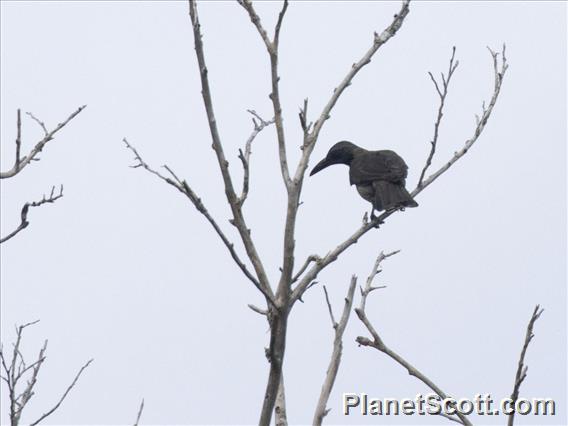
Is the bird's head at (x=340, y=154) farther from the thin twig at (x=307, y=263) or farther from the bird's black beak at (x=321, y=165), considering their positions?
the thin twig at (x=307, y=263)

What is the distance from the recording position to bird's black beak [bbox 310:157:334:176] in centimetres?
1175

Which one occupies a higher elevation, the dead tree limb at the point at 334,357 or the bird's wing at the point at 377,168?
the bird's wing at the point at 377,168

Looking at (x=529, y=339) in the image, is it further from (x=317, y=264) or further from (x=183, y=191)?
(x=183, y=191)

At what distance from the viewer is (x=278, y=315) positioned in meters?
4.06

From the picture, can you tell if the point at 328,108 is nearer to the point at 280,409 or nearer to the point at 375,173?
the point at 280,409

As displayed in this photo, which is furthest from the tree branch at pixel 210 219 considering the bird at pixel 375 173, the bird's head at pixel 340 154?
the bird's head at pixel 340 154

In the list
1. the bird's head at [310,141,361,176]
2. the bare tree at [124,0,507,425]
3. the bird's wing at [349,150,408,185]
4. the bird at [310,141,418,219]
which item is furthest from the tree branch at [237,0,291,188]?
the bird's head at [310,141,361,176]

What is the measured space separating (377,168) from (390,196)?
3.03 feet

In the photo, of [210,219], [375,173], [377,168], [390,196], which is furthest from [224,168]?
[377,168]

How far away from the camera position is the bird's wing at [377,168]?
392 inches

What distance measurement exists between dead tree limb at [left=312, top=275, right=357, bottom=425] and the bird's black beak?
6.63 m

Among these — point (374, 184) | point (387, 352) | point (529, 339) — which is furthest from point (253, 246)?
point (374, 184)

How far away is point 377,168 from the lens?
10250 millimetres

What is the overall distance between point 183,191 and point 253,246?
0.40 m
